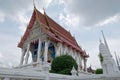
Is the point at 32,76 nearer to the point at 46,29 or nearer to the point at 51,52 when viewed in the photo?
the point at 46,29

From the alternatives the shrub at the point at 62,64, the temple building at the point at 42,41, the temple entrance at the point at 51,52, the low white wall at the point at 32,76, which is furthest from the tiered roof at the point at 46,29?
the low white wall at the point at 32,76

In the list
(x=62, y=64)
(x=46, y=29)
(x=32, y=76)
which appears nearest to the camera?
(x=32, y=76)

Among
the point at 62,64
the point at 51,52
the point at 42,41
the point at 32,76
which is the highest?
the point at 42,41

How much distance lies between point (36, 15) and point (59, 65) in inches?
332

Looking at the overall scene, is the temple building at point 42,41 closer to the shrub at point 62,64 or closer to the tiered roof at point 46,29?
the tiered roof at point 46,29

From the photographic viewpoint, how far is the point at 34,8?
56.1 ft

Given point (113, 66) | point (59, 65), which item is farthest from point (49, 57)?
point (113, 66)

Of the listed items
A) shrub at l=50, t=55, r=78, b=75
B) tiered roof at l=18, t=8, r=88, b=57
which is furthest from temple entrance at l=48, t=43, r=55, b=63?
shrub at l=50, t=55, r=78, b=75

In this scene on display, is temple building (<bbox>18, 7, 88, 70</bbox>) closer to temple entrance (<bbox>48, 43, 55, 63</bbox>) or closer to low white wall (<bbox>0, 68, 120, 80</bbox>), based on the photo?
temple entrance (<bbox>48, 43, 55, 63</bbox>)

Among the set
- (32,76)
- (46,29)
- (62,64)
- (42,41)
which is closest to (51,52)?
(42,41)

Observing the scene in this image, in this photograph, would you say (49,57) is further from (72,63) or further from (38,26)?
(72,63)

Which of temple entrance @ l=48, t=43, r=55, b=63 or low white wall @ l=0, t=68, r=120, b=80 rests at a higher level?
temple entrance @ l=48, t=43, r=55, b=63

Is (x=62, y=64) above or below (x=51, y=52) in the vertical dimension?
below

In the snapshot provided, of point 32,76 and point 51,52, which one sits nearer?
point 32,76
